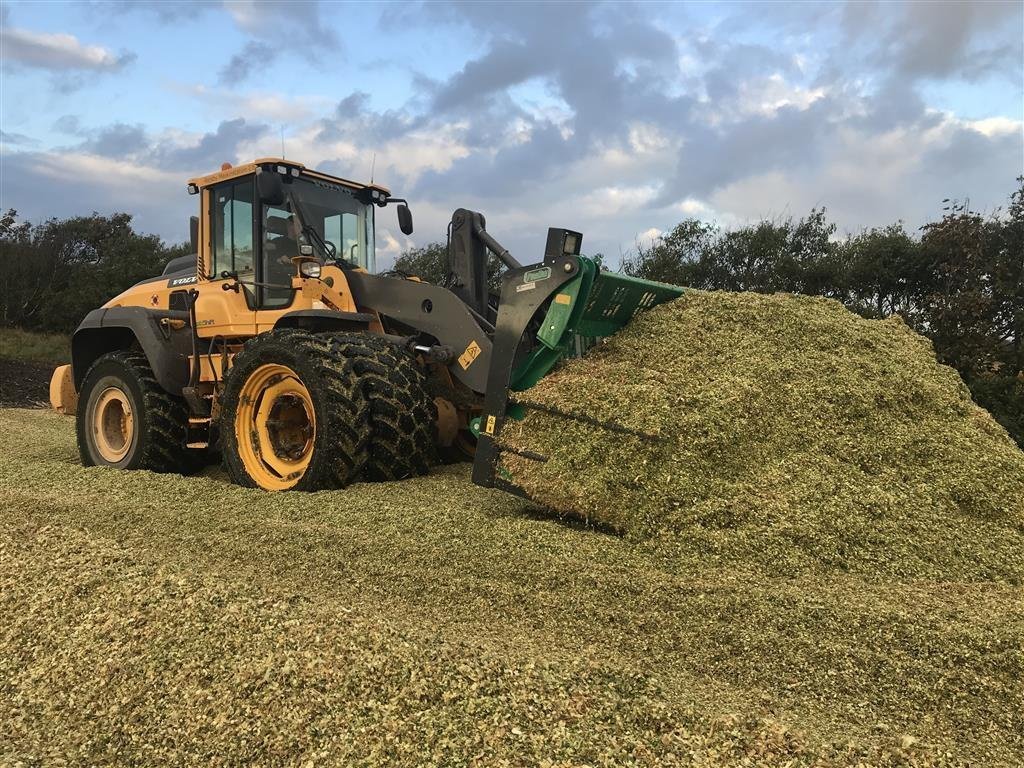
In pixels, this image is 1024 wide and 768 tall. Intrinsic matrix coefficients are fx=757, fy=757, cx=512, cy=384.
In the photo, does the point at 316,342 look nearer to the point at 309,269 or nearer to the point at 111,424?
the point at 309,269

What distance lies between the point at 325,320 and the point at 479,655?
373 centimetres

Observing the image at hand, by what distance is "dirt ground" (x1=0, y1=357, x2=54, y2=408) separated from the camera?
15633 millimetres

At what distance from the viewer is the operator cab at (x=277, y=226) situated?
6133 millimetres

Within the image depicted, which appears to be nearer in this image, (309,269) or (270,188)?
(270,188)

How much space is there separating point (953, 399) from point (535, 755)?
143 inches

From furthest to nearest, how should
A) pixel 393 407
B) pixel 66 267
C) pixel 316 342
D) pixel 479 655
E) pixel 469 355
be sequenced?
pixel 66 267 < pixel 469 355 < pixel 316 342 < pixel 393 407 < pixel 479 655

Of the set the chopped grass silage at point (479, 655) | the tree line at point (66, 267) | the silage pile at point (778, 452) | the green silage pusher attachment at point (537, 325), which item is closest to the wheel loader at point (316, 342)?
the green silage pusher attachment at point (537, 325)

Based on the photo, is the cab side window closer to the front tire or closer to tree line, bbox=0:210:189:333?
the front tire

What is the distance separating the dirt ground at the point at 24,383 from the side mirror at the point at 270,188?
12060 millimetres

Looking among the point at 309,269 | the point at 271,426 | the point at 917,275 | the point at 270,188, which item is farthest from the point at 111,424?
the point at 917,275

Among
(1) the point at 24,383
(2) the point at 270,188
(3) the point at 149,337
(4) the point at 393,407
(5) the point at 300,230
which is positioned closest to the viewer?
(4) the point at 393,407

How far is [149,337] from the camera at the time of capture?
6.41 metres

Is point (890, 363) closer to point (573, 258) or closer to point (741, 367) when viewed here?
point (741, 367)

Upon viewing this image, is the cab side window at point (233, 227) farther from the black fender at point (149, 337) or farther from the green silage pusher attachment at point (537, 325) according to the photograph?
the green silage pusher attachment at point (537, 325)
